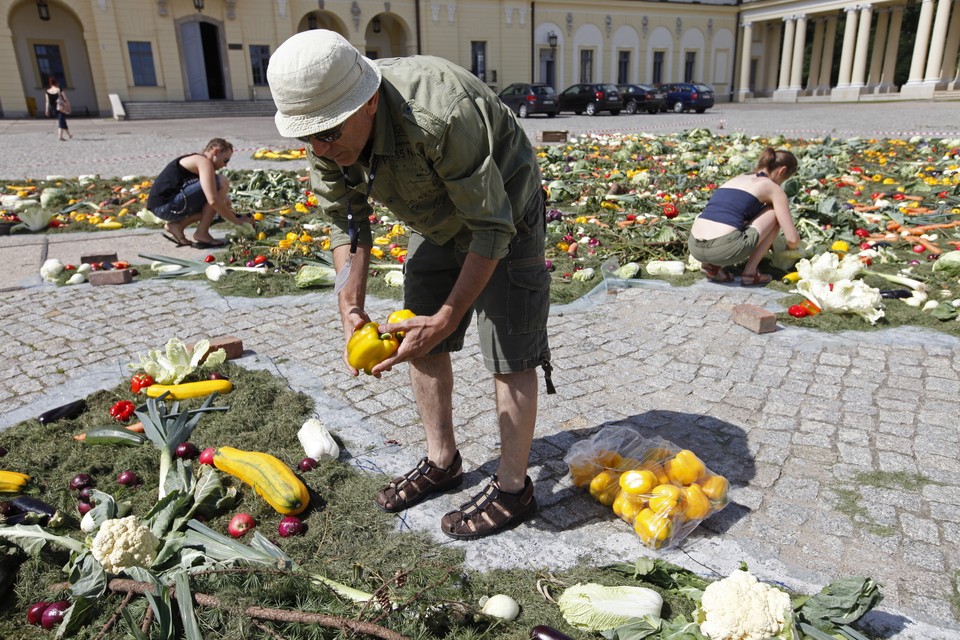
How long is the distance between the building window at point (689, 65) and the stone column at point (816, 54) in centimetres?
992

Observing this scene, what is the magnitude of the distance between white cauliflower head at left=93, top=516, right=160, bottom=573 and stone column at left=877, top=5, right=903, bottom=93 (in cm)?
6266

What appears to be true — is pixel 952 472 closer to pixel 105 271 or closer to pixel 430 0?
pixel 105 271

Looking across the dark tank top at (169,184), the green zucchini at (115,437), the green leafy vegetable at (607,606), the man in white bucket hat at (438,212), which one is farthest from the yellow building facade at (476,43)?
the green leafy vegetable at (607,606)

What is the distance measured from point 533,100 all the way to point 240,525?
30.1 meters

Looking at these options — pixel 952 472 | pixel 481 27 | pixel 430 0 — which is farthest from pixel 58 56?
pixel 952 472

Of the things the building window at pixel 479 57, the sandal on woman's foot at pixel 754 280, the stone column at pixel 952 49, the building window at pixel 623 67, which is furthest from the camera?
the building window at pixel 623 67

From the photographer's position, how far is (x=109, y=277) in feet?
22.0

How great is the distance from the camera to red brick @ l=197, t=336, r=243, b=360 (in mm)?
4808

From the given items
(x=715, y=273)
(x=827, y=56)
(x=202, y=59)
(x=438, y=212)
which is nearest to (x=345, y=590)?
(x=438, y=212)

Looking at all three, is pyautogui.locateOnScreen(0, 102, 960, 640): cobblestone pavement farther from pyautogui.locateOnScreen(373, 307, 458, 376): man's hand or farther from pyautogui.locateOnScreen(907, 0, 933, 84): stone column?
pyautogui.locateOnScreen(907, 0, 933, 84): stone column

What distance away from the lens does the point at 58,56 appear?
36.8m

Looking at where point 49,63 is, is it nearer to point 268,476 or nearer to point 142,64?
point 142,64

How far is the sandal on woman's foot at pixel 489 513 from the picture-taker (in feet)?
9.81

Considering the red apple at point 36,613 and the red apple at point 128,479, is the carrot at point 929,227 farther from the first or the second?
the red apple at point 36,613
